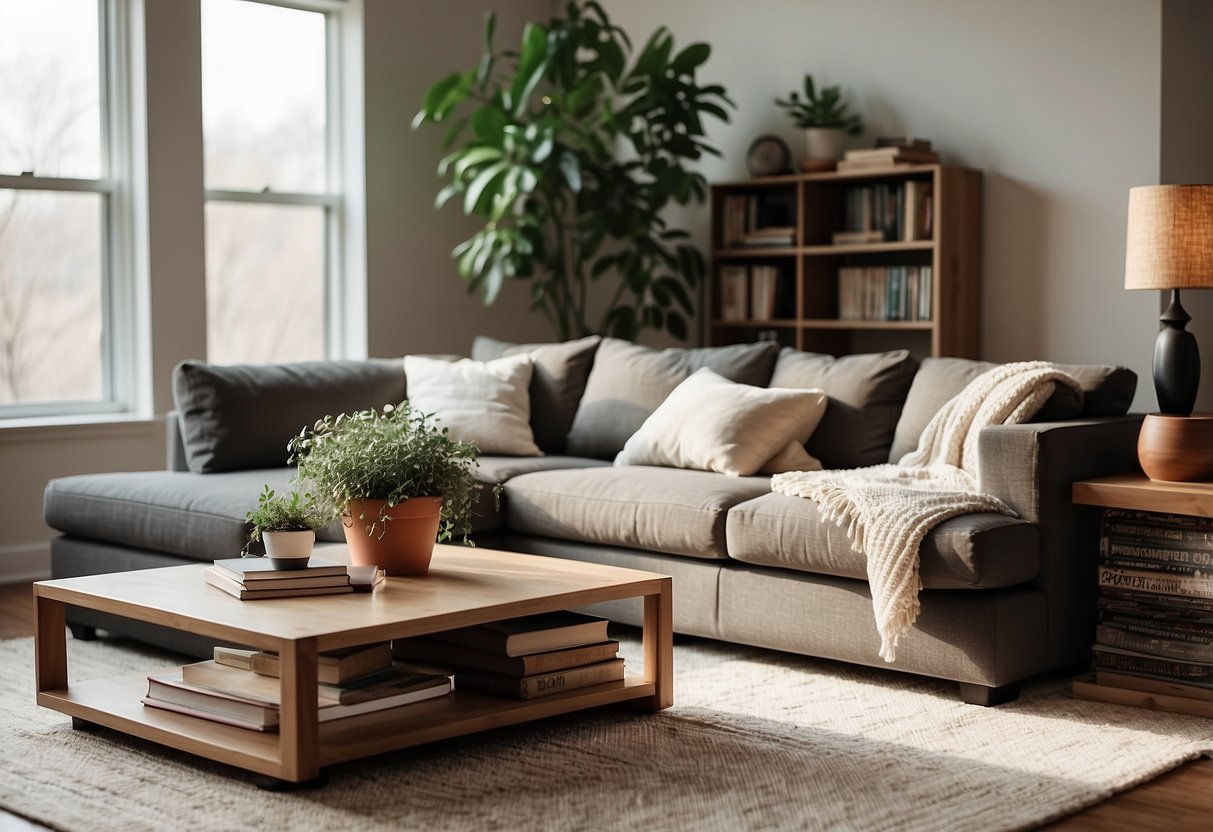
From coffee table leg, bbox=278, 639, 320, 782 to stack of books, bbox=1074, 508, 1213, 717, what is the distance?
1.84m

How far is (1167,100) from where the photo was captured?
513cm

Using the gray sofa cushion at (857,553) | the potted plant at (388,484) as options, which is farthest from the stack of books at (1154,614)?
the potted plant at (388,484)

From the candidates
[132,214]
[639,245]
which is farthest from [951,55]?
[132,214]

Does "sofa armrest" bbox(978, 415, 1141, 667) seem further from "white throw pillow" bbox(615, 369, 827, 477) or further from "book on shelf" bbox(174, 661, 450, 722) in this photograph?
"book on shelf" bbox(174, 661, 450, 722)

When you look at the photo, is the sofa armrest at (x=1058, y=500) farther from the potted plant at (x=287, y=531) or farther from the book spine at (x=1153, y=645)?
the potted plant at (x=287, y=531)

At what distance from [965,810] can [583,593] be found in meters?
0.86

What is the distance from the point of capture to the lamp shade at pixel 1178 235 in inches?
134

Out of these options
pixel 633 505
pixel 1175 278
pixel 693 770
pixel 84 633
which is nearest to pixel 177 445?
pixel 84 633

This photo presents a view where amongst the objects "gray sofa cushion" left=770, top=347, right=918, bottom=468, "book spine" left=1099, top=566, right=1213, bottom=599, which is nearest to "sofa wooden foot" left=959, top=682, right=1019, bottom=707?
"book spine" left=1099, top=566, right=1213, bottom=599

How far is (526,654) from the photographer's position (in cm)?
302

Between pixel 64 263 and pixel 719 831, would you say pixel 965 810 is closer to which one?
pixel 719 831

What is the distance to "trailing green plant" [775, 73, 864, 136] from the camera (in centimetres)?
585

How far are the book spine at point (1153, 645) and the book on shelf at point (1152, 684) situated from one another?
0.20 feet

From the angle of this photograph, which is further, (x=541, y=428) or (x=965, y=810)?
(x=541, y=428)
